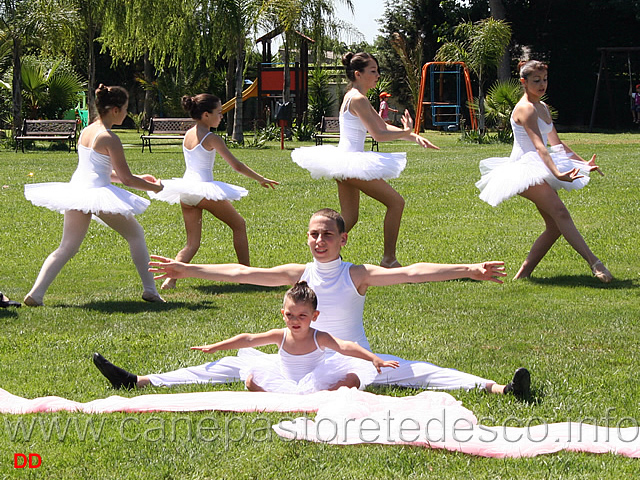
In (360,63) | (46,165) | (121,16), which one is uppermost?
(121,16)

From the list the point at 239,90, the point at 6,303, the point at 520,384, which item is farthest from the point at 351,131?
the point at 239,90

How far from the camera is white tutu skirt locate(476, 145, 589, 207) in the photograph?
9.30 meters

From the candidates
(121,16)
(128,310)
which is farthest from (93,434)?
(121,16)

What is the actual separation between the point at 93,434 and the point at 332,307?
5.97 ft

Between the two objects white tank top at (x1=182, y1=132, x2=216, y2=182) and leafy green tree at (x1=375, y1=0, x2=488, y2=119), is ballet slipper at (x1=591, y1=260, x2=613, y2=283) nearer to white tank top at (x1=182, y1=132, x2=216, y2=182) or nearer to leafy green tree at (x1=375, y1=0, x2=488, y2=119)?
white tank top at (x1=182, y1=132, x2=216, y2=182)

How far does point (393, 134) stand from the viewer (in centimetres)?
946

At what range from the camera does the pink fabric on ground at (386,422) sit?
451cm

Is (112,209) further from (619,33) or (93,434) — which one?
(619,33)

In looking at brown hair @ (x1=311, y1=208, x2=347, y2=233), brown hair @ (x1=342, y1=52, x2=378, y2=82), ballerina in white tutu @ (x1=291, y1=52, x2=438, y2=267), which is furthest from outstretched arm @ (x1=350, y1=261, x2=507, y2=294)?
brown hair @ (x1=342, y1=52, x2=378, y2=82)

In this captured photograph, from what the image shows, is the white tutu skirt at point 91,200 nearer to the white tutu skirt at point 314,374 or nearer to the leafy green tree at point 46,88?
the white tutu skirt at point 314,374

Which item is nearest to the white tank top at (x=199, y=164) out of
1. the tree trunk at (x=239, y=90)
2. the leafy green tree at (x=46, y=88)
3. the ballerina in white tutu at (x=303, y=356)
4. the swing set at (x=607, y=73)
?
the ballerina in white tutu at (x=303, y=356)

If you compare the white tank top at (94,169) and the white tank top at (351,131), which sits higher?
the white tank top at (351,131)

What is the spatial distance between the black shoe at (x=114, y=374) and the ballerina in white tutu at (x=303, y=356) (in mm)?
620

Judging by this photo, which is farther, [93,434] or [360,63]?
[360,63]
